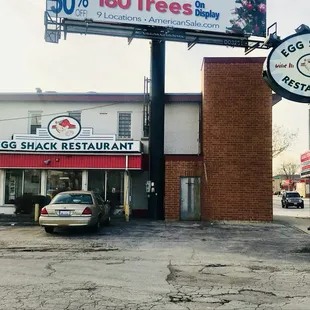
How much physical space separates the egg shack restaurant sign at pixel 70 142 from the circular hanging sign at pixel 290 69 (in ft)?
31.4

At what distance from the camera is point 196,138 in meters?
22.3

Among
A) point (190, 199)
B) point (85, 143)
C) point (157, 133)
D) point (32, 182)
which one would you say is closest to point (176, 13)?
point (157, 133)

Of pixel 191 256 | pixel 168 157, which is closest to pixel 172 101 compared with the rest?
pixel 168 157

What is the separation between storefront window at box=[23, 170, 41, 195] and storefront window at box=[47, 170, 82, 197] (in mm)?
648

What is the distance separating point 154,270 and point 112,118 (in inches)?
605

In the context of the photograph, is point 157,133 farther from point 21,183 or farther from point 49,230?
point 49,230

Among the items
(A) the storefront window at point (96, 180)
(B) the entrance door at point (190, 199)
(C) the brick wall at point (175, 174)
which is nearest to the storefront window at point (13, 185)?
(A) the storefront window at point (96, 180)

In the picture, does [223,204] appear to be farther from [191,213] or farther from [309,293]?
[309,293]

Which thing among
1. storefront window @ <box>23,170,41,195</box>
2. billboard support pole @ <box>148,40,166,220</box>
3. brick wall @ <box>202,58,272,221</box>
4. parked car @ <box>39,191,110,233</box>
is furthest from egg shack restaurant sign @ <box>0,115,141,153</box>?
parked car @ <box>39,191,110,233</box>

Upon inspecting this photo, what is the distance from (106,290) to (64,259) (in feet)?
10.5

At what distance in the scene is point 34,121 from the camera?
921 inches

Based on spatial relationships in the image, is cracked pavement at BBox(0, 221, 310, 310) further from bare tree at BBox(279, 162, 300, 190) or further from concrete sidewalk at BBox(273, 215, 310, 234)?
bare tree at BBox(279, 162, 300, 190)

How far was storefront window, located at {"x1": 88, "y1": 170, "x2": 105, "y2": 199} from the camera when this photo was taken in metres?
21.3

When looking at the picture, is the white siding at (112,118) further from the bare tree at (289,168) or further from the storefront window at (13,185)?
the bare tree at (289,168)
